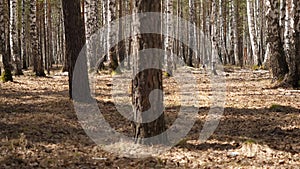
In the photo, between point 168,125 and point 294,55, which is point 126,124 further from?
point 294,55

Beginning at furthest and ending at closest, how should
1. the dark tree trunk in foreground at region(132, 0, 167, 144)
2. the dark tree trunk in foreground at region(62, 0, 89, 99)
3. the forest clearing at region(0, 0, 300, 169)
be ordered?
1. the dark tree trunk in foreground at region(62, 0, 89, 99)
2. the dark tree trunk in foreground at region(132, 0, 167, 144)
3. the forest clearing at region(0, 0, 300, 169)

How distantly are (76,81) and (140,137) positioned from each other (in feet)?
14.9

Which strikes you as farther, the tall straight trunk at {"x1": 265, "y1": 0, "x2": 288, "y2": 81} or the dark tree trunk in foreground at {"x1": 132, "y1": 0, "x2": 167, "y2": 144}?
the tall straight trunk at {"x1": 265, "y1": 0, "x2": 288, "y2": 81}

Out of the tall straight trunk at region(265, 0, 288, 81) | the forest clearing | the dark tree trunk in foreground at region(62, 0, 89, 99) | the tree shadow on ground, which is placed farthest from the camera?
the tall straight trunk at region(265, 0, 288, 81)

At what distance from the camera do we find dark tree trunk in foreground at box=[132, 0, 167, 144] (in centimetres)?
618

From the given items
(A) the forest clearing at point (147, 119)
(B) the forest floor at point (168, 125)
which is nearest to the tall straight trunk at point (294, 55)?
(A) the forest clearing at point (147, 119)

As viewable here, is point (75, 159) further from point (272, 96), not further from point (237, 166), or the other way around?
point (272, 96)

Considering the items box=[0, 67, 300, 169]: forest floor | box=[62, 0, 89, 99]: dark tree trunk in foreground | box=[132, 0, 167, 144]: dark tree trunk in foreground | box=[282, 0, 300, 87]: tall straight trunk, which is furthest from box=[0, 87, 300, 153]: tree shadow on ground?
box=[282, 0, 300, 87]: tall straight trunk

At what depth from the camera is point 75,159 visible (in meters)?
5.71

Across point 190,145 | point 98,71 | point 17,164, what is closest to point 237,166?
point 190,145

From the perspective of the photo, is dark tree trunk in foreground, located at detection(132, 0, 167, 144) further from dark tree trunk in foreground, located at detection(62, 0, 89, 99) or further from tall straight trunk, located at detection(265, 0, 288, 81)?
tall straight trunk, located at detection(265, 0, 288, 81)

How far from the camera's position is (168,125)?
8.08 metres

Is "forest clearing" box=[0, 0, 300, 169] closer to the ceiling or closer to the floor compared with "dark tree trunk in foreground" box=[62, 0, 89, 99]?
closer to the floor

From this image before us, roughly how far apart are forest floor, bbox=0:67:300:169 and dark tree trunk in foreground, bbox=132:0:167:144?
1.86ft
